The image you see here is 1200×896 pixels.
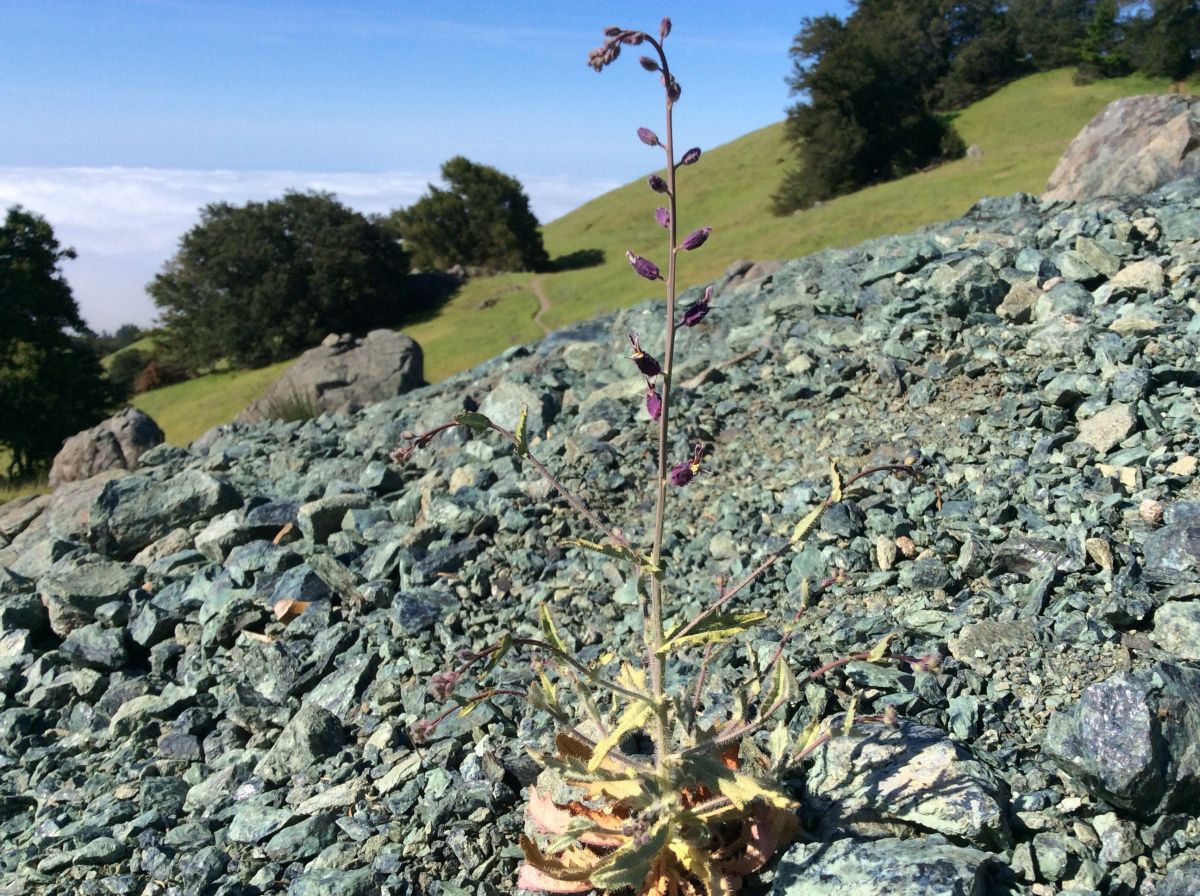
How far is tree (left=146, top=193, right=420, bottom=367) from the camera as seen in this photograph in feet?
122

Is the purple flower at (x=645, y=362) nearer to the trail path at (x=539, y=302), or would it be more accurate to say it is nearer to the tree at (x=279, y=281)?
the trail path at (x=539, y=302)

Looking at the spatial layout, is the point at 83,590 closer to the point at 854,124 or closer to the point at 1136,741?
the point at 1136,741

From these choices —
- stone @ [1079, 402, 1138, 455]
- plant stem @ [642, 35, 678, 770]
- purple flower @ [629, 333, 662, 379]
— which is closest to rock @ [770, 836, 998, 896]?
plant stem @ [642, 35, 678, 770]

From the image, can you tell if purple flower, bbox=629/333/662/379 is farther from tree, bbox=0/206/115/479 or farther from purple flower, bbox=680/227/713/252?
tree, bbox=0/206/115/479

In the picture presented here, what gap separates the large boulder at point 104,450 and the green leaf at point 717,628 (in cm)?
1273

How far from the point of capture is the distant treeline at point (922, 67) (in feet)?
132

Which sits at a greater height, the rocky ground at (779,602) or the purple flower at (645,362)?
the purple flower at (645,362)

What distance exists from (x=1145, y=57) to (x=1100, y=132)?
3699 cm

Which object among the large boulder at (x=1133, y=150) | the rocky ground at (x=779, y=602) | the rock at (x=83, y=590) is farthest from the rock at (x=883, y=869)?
the large boulder at (x=1133, y=150)

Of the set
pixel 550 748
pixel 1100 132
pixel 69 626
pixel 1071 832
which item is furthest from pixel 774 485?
pixel 1100 132

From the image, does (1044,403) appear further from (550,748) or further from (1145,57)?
(1145,57)

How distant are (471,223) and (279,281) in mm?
11941

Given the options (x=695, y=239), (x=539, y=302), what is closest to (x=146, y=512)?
(x=695, y=239)

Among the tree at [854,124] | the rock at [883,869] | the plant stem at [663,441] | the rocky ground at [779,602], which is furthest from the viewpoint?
the tree at [854,124]
